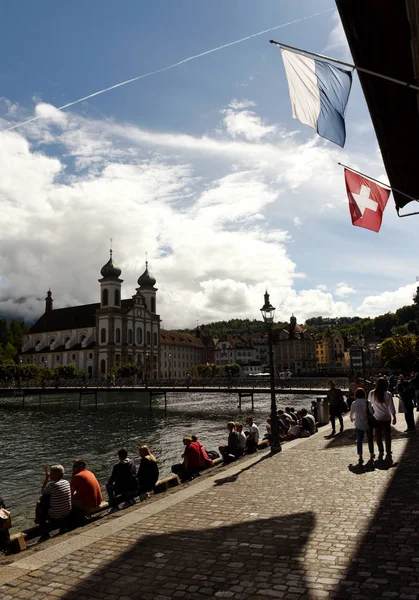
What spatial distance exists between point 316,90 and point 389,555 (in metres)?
7.97

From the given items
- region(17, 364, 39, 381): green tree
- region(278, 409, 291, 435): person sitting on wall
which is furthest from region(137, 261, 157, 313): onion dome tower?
region(278, 409, 291, 435): person sitting on wall

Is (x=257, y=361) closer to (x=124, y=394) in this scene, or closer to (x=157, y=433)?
(x=124, y=394)

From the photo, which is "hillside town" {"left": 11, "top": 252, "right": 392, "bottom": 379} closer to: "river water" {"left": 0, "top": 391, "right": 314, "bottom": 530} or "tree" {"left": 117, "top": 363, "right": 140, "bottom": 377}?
"tree" {"left": 117, "top": 363, "right": 140, "bottom": 377}

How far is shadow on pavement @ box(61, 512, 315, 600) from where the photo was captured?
6211 mm

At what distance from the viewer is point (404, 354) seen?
3863 inches

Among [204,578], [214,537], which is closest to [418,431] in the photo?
[214,537]

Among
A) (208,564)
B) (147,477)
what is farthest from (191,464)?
(208,564)

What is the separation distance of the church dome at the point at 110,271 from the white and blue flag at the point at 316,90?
400 feet

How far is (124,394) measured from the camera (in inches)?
3782

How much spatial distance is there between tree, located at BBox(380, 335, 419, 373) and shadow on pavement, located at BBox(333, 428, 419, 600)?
84.2m

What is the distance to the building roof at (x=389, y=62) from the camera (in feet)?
31.1

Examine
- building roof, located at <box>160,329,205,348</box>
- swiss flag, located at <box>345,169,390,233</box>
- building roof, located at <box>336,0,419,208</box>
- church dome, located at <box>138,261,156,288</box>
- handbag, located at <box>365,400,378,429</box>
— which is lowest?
handbag, located at <box>365,400,378,429</box>

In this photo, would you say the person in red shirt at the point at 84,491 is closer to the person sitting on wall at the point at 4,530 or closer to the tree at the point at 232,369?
the person sitting on wall at the point at 4,530

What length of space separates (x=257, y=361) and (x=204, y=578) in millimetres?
173017
